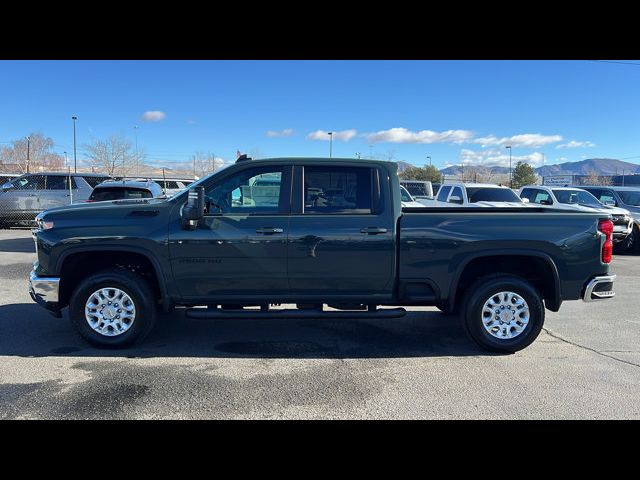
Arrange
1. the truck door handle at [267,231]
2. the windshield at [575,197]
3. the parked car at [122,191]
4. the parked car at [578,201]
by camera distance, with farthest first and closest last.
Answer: the windshield at [575,197]
the parked car at [578,201]
the parked car at [122,191]
the truck door handle at [267,231]

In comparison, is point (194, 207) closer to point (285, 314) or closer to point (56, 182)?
point (285, 314)

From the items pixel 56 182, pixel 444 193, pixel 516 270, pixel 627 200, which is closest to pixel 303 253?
pixel 516 270

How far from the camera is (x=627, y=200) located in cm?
1386

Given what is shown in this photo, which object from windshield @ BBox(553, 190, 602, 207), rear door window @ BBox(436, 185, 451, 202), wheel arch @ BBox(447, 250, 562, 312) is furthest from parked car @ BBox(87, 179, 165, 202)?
windshield @ BBox(553, 190, 602, 207)

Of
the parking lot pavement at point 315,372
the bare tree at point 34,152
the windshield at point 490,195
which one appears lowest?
the parking lot pavement at point 315,372

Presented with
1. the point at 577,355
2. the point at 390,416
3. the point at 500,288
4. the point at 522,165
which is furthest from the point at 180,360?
the point at 522,165

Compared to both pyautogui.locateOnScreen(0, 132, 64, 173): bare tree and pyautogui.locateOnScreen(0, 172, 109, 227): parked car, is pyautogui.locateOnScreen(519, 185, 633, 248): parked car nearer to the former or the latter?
pyautogui.locateOnScreen(0, 172, 109, 227): parked car

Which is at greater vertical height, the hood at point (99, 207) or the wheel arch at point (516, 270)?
the hood at point (99, 207)

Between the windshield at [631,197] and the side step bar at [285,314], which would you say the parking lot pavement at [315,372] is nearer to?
the side step bar at [285,314]

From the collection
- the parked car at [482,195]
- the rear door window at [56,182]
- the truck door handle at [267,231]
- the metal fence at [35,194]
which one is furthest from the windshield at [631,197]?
the rear door window at [56,182]

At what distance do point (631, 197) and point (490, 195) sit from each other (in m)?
5.10

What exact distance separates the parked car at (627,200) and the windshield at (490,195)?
363 centimetres

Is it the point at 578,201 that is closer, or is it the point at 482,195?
the point at 482,195

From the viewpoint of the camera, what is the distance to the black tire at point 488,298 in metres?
4.62
